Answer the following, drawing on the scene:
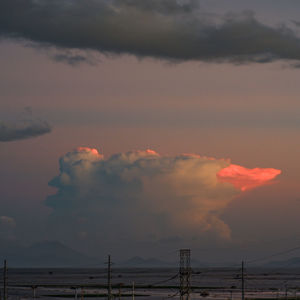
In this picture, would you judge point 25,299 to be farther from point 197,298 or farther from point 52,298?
point 197,298

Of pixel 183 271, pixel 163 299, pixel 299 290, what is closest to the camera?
pixel 183 271

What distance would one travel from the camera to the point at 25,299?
143625 millimetres

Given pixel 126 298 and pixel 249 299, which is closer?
pixel 249 299

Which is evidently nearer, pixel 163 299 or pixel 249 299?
pixel 249 299

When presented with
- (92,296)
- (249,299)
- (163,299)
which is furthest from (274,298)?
(92,296)

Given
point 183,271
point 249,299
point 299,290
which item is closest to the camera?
point 183,271

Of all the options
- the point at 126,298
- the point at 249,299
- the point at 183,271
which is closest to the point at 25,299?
the point at 126,298

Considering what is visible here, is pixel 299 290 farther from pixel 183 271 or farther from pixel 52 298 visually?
pixel 183 271

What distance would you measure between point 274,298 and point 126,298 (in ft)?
119

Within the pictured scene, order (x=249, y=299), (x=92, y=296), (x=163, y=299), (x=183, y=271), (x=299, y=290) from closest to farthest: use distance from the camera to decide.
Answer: (x=183, y=271), (x=249, y=299), (x=163, y=299), (x=92, y=296), (x=299, y=290)

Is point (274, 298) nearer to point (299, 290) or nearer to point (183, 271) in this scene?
point (299, 290)

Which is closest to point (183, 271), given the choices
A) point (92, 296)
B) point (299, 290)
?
point (92, 296)

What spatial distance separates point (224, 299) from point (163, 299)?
15.2 meters

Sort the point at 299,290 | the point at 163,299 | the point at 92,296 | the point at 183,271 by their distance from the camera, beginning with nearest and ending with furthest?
the point at 183,271 → the point at 163,299 → the point at 92,296 → the point at 299,290
